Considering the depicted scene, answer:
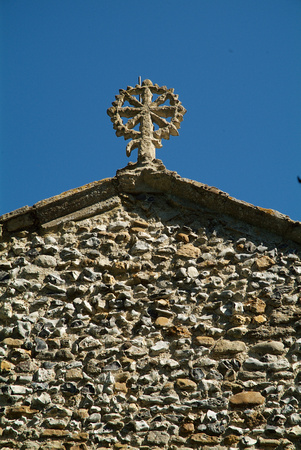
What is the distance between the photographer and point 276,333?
584 cm

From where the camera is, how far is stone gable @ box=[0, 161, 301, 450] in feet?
17.7

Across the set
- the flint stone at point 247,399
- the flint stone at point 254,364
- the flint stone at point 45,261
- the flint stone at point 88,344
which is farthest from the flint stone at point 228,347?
the flint stone at point 45,261

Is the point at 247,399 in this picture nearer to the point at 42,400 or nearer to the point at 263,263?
the point at 263,263

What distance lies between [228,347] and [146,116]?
2869 mm

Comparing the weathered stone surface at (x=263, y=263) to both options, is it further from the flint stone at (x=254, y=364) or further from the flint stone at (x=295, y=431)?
the flint stone at (x=295, y=431)

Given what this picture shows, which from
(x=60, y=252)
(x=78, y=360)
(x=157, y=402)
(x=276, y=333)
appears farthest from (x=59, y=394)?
(x=276, y=333)

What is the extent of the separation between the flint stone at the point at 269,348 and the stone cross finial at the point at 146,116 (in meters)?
2.32

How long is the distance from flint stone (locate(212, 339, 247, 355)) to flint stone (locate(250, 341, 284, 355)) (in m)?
0.09

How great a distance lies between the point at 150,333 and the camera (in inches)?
232

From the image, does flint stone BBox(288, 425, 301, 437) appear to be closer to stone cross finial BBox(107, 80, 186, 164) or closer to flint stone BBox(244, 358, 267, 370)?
flint stone BBox(244, 358, 267, 370)

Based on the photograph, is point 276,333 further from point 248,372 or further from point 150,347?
point 150,347

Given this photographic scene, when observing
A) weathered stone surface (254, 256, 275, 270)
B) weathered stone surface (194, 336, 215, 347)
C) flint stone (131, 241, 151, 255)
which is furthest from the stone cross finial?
weathered stone surface (194, 336, 215, 347)

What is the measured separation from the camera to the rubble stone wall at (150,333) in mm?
5386

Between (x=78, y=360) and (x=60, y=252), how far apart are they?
1191 mm
